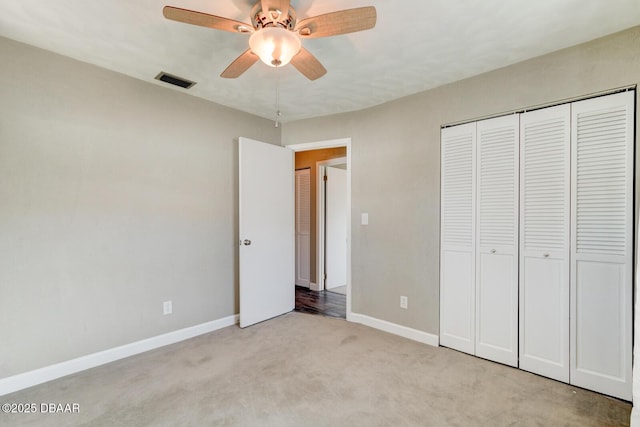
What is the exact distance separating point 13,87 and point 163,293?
1.90 m

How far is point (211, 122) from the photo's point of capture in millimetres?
3158

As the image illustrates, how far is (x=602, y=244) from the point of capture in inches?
80.0

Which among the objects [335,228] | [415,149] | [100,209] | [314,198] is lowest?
[335,228]

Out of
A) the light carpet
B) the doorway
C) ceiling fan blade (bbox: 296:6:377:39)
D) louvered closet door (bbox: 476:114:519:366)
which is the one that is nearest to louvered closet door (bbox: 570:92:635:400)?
the light carpet

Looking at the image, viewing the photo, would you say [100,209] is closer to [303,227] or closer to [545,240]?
[303,227]

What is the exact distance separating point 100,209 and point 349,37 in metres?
2.34

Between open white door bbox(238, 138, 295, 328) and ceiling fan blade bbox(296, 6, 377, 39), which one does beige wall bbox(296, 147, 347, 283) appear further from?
ceiling fan blade bbox(296, 6, 377, 39)

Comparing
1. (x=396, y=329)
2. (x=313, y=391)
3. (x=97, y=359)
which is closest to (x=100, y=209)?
(x=97, y=359)

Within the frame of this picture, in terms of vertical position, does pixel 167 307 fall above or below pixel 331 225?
below

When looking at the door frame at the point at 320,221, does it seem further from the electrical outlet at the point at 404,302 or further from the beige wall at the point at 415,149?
the electrical outlet at the point at 404,302

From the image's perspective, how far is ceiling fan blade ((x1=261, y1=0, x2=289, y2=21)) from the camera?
1438 millimetres

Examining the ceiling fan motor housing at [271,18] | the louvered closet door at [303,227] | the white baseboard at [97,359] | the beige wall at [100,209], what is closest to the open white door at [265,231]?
the beige wall at [100,209]

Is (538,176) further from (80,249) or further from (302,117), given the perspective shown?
(80,249)

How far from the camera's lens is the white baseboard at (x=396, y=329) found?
2.82 meters
